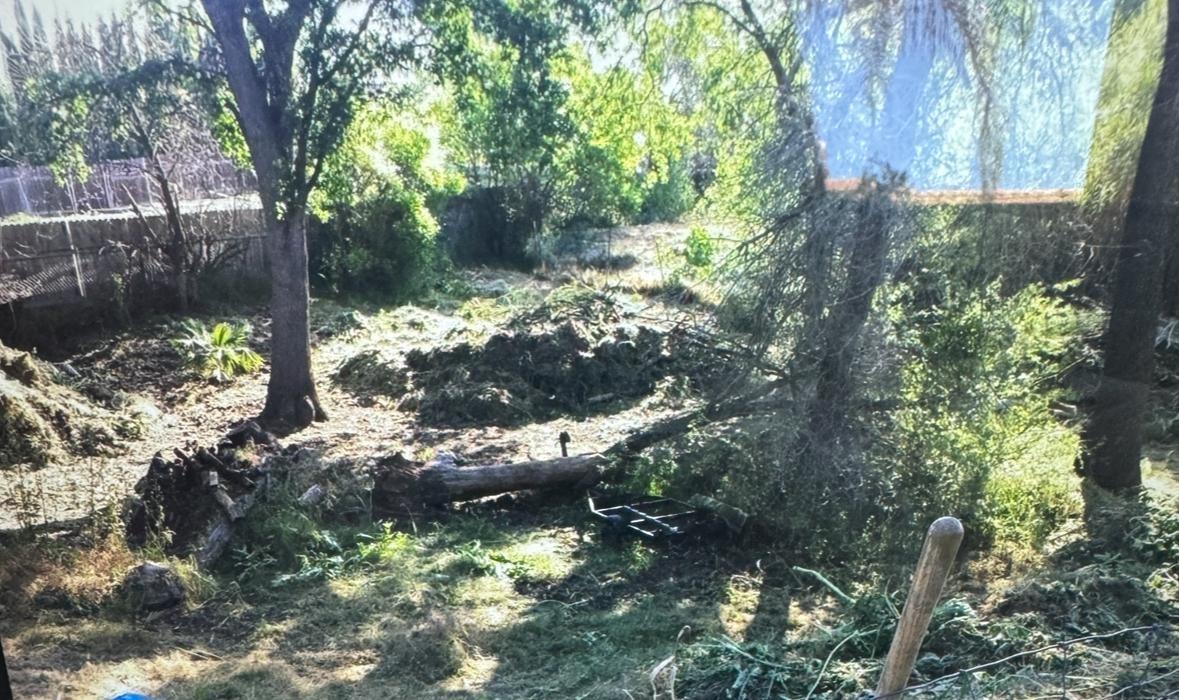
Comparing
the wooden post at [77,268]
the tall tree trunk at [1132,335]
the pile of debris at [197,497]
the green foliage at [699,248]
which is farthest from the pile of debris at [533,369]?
the tall tree trunk at [1132,335]

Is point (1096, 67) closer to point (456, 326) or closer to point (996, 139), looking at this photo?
point (996, 139)

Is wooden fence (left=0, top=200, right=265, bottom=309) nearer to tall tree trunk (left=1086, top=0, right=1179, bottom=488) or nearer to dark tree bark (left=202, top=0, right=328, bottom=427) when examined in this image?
dark tree bark (left=202, top=0, right=328, bottom=427)

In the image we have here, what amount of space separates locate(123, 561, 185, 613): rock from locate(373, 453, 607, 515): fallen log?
1423 mm

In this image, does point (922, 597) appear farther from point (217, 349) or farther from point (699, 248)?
point (217, 349)

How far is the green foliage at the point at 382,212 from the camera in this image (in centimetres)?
689

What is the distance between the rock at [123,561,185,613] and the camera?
403 cm

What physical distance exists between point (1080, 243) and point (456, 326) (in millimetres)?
5481


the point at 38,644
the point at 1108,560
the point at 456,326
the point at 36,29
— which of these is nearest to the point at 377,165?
the point at 456,326

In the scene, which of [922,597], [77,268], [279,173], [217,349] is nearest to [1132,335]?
[922,597]

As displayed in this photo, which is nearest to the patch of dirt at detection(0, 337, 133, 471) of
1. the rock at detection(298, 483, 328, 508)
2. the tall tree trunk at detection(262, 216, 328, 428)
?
the tall tree trunk at detection(262, 216, 328, 428)

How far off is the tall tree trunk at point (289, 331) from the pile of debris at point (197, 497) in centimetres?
115

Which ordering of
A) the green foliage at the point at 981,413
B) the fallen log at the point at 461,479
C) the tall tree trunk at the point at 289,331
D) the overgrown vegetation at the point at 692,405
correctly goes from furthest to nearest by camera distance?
the tall tree trunk at the point at 289,331, the fallen log at the point at 461,479, the green foliage at the point at 981,413, the overgrown vegetation at the point at 692,405

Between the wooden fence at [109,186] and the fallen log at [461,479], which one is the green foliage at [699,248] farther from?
the wooden fence at [109,186]

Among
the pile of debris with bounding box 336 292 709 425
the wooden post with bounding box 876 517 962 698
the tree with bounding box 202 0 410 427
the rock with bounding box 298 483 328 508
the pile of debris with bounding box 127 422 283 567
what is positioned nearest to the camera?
the wooden post with bounding box 876 517 962 698
